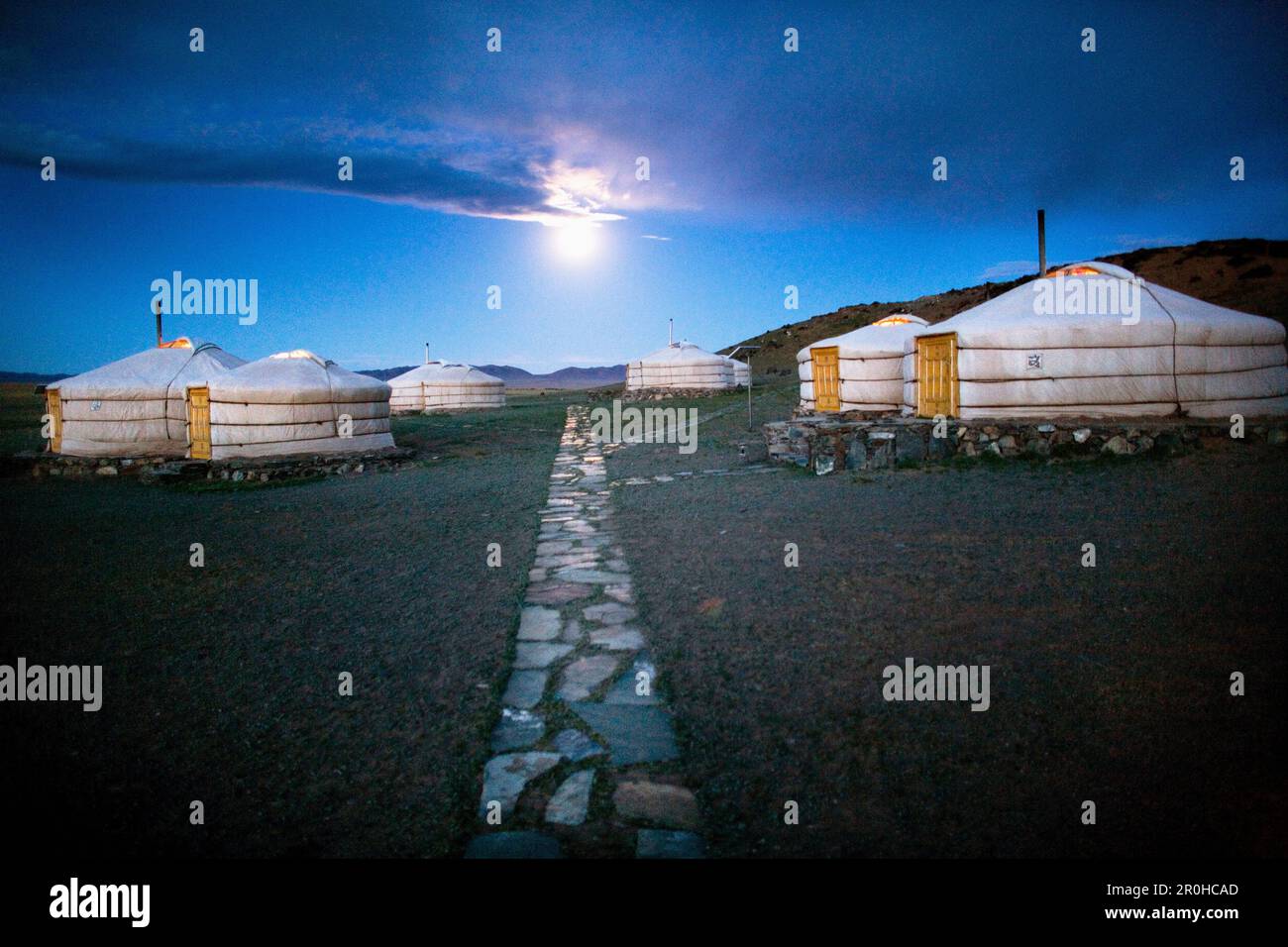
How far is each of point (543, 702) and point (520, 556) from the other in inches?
108

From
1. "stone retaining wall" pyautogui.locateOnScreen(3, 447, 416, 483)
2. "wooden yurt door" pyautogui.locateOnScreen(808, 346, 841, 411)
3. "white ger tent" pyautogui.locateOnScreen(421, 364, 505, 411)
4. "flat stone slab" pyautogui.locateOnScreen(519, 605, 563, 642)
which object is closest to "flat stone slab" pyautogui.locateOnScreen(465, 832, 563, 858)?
"flat stone slab" pyautogui.locateOnScreen(519, 605, 563, 642)

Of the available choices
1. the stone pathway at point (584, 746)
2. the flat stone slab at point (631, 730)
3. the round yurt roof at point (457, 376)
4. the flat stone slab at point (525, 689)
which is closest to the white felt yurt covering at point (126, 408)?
the stone pathway at point (584, 746)

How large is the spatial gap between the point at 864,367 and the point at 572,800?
47.6ft

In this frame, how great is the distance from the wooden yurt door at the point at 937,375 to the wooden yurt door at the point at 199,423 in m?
12.9

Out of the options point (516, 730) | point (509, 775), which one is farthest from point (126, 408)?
point (509, 775)

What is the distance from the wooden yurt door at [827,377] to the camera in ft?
52.9

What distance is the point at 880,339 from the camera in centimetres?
1518

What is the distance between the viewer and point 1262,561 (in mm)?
4383

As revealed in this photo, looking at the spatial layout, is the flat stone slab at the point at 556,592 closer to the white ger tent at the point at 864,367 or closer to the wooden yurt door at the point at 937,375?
the wooden yurt door at the point at 937,375

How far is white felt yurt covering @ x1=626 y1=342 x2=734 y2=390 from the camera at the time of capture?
31.0m

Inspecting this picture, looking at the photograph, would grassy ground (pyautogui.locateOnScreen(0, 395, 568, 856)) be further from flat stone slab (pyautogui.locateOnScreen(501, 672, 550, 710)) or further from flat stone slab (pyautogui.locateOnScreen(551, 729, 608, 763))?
flat stone slab (pyautogui.locateOnScreen(551, 729, 608, 763))
